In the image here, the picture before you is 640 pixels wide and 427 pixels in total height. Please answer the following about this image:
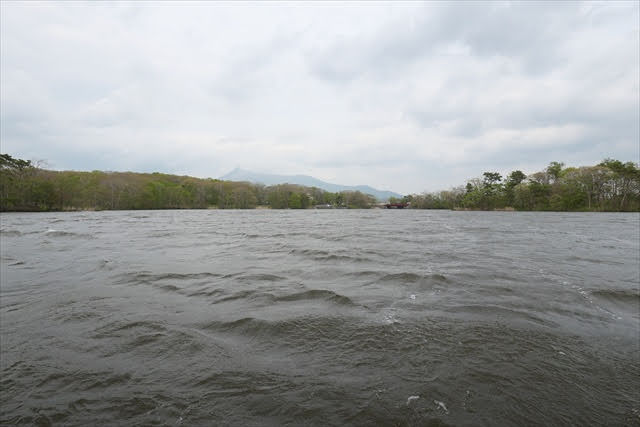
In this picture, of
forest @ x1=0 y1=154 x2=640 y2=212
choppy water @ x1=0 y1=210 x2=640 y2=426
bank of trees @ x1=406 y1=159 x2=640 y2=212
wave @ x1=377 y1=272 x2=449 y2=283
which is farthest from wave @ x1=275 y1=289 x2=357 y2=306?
bank of trees @ x1=406 y1=159 x2=640 y2=212

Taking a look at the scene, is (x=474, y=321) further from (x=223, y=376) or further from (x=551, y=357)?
(x=223, y=376)

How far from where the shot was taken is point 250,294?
665 centimetres

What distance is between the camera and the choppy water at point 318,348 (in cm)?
281

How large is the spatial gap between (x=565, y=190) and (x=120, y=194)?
142 meters

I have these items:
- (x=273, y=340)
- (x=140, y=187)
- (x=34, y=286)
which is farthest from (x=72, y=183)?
(x=273, y=340)

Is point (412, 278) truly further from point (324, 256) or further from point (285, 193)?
point (285, 193)

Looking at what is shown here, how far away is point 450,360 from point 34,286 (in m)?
9.70

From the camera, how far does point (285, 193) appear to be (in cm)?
14338

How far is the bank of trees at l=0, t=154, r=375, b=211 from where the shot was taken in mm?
64562

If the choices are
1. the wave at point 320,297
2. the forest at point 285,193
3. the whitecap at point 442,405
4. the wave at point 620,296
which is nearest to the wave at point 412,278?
the wave at point 320,297

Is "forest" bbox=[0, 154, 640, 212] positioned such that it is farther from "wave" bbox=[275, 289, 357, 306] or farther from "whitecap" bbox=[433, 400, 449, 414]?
"whitecap" bbox=[433, 400, 449, 414]

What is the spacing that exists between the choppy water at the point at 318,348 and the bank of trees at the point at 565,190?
9119cm

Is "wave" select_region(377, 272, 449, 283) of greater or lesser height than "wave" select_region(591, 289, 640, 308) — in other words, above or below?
above

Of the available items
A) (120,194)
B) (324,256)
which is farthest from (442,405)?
(120,194)
